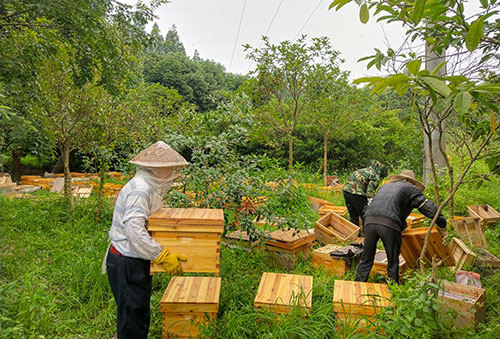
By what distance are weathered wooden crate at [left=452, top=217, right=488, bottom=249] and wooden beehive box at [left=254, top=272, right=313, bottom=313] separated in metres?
3.07

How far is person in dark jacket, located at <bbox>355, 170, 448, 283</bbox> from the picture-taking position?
13.6 feet

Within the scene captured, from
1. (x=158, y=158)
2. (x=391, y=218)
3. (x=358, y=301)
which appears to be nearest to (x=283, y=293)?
(x=358, y=301)

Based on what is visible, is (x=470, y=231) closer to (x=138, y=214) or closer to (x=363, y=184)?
(x=363, y=184)

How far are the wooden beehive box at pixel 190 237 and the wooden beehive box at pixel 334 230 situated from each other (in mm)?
3462

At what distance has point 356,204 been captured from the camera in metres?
6.37

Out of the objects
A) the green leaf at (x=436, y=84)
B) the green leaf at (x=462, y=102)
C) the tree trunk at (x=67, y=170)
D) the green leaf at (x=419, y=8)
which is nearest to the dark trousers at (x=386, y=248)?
the green leaf at (x=419, y=8)

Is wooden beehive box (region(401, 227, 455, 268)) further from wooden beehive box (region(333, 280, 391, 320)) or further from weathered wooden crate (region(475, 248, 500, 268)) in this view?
wooden beehive box (region(333, 280, 391, 320))

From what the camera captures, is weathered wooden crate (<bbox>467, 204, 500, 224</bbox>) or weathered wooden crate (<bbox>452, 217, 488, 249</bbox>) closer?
weathered wooden crate (<bbox>452, 217, 488, 249</bbox>)

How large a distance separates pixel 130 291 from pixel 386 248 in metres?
3.10

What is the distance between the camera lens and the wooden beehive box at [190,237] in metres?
2.79

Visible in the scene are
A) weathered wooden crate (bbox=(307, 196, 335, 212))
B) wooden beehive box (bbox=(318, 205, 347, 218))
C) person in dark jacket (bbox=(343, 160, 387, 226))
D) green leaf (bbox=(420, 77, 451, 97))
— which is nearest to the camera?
green leaf (bbox=(420, 77, 451, 97))

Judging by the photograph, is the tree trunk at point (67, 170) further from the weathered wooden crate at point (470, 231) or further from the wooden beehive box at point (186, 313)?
the weathered wooden crate at point (470, 231)

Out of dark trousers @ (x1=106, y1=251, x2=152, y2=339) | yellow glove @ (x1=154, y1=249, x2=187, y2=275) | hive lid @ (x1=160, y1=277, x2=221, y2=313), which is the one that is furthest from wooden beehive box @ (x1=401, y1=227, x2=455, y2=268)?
dark trousers @ (x1=106, y1=251, x2=152, y2=339)

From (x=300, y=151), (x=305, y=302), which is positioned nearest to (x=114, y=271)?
(x=305, y=302)
